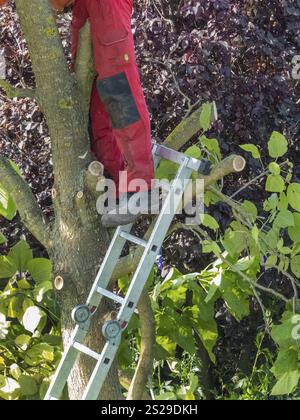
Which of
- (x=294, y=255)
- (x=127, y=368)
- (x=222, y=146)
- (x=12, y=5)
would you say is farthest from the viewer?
(x=12, y=5)

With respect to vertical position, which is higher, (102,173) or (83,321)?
(102,173)

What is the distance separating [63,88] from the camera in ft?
12.7

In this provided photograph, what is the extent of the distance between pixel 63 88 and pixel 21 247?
105cm

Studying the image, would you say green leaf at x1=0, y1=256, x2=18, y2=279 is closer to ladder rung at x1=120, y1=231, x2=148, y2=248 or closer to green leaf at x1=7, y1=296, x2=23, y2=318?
green leaf at x1=7, y1=296, x2=23, y2=318

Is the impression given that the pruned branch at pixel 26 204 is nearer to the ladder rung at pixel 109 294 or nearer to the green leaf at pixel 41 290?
the ladder rung at pixel 109 294

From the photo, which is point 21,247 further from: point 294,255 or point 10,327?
point 294,255

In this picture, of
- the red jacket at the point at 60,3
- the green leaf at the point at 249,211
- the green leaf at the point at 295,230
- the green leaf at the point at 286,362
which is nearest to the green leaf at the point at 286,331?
the green leaf at the point at 286,362

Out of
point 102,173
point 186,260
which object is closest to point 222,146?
point 186,260

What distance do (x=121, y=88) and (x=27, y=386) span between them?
1402mm

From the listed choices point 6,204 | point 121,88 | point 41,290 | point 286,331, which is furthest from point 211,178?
point 41,290

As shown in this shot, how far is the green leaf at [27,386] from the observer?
4324 mm

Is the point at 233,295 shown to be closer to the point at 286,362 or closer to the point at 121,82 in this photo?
the point at 286,362

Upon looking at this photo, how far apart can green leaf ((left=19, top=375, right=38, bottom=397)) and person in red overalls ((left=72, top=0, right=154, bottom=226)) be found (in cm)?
93

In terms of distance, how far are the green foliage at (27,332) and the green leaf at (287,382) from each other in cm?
97
